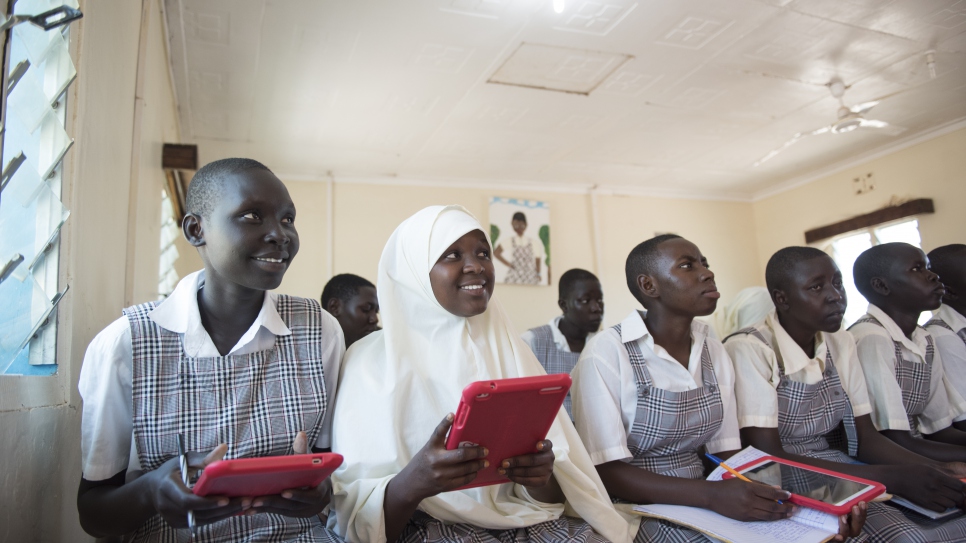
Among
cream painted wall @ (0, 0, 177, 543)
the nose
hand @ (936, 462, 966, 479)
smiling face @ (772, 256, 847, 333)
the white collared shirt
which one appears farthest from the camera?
the white collared shirt

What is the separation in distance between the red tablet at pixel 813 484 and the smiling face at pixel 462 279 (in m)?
0.96

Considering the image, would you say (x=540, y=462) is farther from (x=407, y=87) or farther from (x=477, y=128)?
(x=477, y=128)

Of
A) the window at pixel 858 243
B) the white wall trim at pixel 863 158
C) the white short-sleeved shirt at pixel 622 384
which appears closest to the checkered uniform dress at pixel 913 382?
the white short-sleeved shirt at pixel 622 384

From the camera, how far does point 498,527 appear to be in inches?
62.8

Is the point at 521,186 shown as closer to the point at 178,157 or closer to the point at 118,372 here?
the point at 178,157

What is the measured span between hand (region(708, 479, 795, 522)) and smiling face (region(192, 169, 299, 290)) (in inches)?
54.7

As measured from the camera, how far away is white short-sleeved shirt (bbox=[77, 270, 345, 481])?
1361 millimetres

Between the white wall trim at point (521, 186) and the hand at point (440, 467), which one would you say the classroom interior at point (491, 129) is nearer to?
the white wall trim at point (521, 186)

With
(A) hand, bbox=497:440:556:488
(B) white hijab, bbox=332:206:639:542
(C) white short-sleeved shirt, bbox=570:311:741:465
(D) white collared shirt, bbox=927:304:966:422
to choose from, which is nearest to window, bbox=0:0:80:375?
(B) white hijab, bbox=332:206:639:542

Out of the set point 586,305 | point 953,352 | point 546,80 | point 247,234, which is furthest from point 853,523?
point 546,80

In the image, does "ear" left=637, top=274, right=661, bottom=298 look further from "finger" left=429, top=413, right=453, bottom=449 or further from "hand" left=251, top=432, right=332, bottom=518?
"hand" left=251, top=432, right=332, bottom=518

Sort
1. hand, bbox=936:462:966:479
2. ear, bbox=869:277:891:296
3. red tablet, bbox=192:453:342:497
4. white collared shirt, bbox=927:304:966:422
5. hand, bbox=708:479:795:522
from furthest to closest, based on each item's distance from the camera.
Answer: ear, bbox=869:277:891:296, white collared shirt, bbox=927:304:966:422, hand, bbox=936:462:966:479, hand, bbox=708:479:795:522, red tablet, bbox=192:453:342:497

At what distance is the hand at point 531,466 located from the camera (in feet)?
4.86

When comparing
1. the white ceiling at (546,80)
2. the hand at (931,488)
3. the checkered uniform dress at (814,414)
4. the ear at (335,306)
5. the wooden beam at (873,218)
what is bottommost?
the hand at (931,488)
